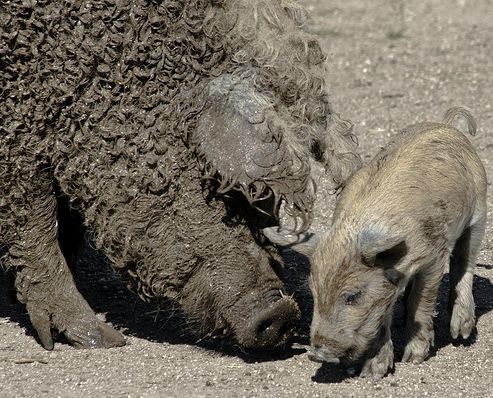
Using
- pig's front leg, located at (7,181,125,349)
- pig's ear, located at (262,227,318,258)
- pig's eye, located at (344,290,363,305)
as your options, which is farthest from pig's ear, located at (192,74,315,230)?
pig's front leg, located at (7,181,125,349)

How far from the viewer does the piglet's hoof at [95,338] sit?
6.11 m

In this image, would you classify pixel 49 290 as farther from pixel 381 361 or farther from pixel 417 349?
pixel 417 349

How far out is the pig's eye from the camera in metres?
5.46

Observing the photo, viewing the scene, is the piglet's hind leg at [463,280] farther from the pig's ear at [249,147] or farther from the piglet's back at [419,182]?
the pig's ear at [249,147]

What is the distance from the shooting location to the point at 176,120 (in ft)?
18.4

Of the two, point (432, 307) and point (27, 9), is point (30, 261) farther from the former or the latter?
point (432, 307)

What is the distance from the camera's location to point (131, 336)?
6305 mm

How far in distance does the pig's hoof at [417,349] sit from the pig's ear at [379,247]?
1.53 feet

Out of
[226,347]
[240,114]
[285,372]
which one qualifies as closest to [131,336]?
[226,347]

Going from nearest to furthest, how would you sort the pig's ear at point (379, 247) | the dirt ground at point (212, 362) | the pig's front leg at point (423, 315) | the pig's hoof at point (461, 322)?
the pig's ear at point (379, 247), the dirt ground at point (212, 362), the pig's front leg at point (423, 315), the pig's hoof at point (461, 322)

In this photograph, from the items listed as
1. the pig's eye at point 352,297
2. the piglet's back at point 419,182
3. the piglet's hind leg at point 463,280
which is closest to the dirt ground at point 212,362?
the piglet's hind leg at point 463,280

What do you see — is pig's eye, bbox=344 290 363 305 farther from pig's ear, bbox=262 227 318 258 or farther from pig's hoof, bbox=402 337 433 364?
pig's hoof, bbox=402 337 433 364

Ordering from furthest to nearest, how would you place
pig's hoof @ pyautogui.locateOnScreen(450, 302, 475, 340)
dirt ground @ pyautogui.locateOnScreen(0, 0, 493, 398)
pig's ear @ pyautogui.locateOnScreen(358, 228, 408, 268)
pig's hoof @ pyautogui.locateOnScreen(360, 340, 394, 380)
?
pig's hoof @ pyautogui.locateOnScreen(450, 302, 475, 340) < pig's hoof @ pyautogui.locateOnScreen(360, 340, 394, 380) < dirt ground @ pyautogui.locateOnScreen(0, 0, 493, 398) < pig's ear @ pyautogui.locateOnScreen(358, 228, 408, 268)

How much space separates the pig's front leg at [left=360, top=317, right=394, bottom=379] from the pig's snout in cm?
38
